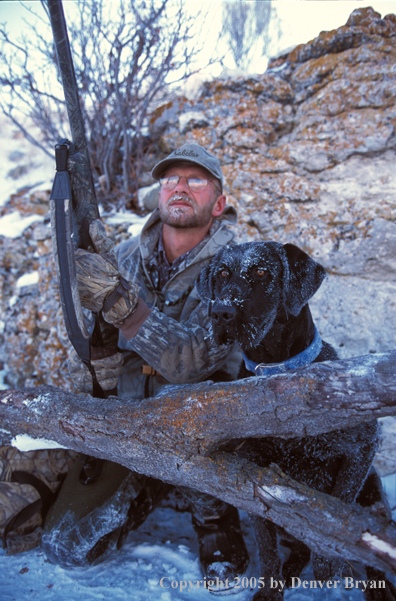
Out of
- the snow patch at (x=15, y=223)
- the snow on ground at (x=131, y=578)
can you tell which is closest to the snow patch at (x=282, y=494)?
→ the snow on ground at (x=131, y=578)

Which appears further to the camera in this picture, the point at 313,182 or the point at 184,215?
the point at 313,182

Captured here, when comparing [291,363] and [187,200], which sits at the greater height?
[187,200]

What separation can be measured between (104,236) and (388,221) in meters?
2.53

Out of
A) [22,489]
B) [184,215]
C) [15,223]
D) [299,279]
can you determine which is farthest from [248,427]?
[15,223]

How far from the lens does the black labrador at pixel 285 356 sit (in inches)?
70.9

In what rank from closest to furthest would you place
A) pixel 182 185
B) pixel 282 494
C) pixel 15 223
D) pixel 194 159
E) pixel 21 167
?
→ 1. pixel 282 494
2. pixel 194 159
3. pixel 182 185
4. pixel 15 223
5. pixel 21 167

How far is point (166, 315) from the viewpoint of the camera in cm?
264

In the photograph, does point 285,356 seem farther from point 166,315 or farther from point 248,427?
point 166,315

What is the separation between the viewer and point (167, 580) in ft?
6.52

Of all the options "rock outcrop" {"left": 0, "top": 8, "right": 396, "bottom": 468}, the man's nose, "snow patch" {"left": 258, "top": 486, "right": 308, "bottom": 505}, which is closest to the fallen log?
"snow patch" {"left": 258, "top": 486, "right": 308, "bottom": 505}

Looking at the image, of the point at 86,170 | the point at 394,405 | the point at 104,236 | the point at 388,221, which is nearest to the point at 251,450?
the point at 394,405

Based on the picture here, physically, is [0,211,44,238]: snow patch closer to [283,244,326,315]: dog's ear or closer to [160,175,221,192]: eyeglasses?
[160,175,221,192]: eyeglasses

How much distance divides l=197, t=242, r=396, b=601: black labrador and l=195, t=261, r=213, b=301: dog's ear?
0.04m

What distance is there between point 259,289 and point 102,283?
849mm
